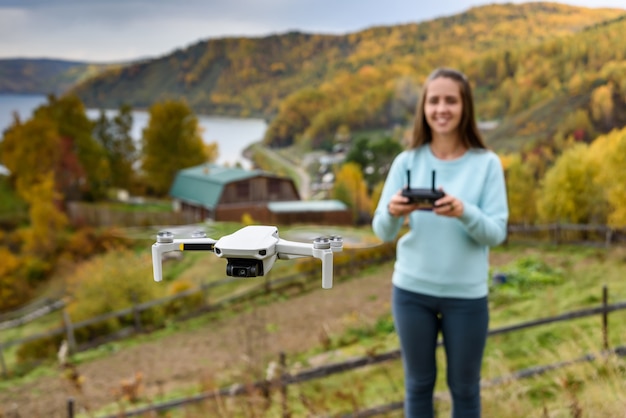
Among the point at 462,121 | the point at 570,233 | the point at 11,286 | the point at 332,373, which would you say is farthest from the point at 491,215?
the point at 11,286

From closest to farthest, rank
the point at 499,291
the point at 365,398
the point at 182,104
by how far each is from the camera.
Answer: the point at 365,398 → the point at 499,291 → the point at 182,104

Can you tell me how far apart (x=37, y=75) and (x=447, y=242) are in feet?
70.1

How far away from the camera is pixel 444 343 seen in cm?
131

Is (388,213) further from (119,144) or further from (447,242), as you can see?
(119,144)

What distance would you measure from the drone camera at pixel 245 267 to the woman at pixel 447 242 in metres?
0.89

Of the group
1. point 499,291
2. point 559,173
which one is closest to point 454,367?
point 499,291

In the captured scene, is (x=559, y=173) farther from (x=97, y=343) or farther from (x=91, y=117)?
(x=91, y=117)

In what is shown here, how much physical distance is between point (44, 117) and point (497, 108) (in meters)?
15.4

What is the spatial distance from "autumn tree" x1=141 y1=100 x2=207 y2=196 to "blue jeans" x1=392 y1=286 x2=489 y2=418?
39.9ft

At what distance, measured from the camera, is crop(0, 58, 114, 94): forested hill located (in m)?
19.1

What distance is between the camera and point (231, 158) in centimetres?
1406

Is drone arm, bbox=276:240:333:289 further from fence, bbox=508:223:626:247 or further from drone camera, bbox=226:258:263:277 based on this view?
fence, bbox=508:223:626:247

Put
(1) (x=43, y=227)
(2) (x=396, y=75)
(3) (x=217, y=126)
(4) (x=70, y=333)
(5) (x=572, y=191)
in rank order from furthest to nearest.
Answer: (3) (x=217, y=126)
(1) (x=43, y=227)
(2) (x=396, y=75)
(4) (x=70, y=333)
(5) (x=572, y=191)

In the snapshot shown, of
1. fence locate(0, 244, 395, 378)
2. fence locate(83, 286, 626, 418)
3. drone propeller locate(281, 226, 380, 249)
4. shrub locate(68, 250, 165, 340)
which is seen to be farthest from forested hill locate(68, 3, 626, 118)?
drone propeller locate(281, 226, 380, 249)
